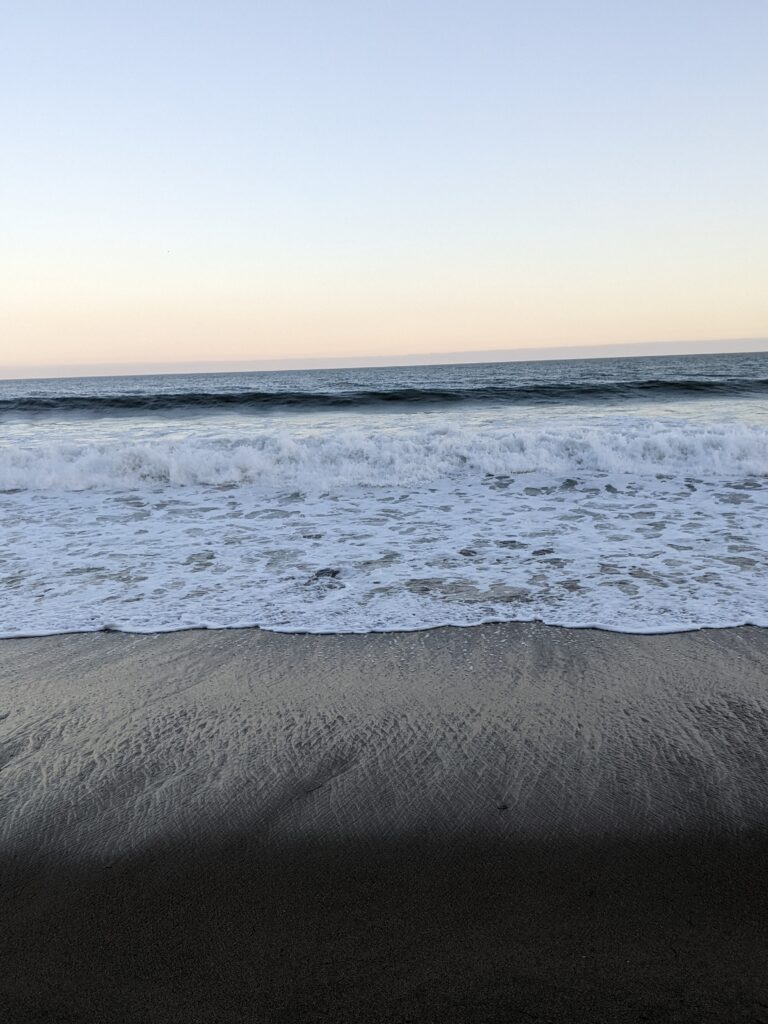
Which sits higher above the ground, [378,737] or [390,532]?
[378,737]

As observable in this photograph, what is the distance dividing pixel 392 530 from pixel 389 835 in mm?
4762

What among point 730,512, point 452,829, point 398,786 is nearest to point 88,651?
point 398,786

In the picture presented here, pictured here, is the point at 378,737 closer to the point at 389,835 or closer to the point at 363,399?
the point at 389,835

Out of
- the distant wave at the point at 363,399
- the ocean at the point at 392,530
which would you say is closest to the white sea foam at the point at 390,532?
the ocean at the point at 392,530

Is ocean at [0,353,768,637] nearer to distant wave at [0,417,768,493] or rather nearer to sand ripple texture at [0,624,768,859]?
distant wave at [0,417,768,493]

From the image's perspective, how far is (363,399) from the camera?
23359mm

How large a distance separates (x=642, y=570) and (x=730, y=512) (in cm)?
267

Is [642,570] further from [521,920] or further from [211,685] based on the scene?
[521,920]

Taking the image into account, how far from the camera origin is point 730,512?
7.15 m


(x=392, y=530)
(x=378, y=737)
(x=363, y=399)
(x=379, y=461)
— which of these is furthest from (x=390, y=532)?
(x=363, y=399)

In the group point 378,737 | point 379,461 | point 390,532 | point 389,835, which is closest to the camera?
point 389,835

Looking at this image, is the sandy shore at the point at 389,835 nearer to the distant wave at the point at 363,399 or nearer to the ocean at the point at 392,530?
the ocean at the point at 392,530

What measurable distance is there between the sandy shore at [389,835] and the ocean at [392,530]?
0.73m

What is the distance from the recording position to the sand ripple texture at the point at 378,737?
7.59 ft
